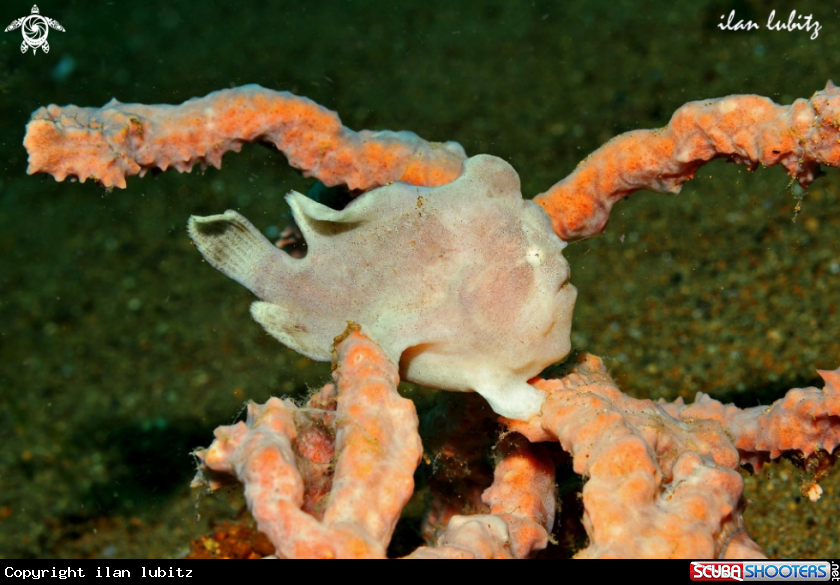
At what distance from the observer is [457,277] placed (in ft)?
6.01

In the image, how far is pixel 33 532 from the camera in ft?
14.4

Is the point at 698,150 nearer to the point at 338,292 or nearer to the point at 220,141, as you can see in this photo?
the point at 338,292

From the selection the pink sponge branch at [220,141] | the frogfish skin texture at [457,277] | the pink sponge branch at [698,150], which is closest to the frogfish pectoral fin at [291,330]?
the frogfish skin texture at [457,277]

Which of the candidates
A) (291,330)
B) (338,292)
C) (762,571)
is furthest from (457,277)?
(762,571)

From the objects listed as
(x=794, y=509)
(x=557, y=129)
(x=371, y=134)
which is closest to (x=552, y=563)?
(x=371, y=134)

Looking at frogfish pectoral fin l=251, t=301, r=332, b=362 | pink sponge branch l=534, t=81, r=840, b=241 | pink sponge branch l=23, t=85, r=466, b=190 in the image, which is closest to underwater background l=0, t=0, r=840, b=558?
pink sponge branch l=534, t=81, r=840, b=241

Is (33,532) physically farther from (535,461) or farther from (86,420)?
(535,461)

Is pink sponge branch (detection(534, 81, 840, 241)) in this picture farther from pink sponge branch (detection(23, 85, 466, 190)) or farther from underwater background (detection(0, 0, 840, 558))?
underwater background (detection(0, 0, 840, 558))

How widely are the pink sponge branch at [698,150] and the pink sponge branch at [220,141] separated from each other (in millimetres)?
469

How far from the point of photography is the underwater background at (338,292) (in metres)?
4.26

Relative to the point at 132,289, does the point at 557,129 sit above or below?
above

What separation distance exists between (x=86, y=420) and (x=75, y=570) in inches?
141

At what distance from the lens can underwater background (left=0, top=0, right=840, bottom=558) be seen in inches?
168

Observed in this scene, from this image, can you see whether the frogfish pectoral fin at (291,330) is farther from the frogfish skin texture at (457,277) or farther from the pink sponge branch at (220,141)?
the pink sponge branch at (220,141)
